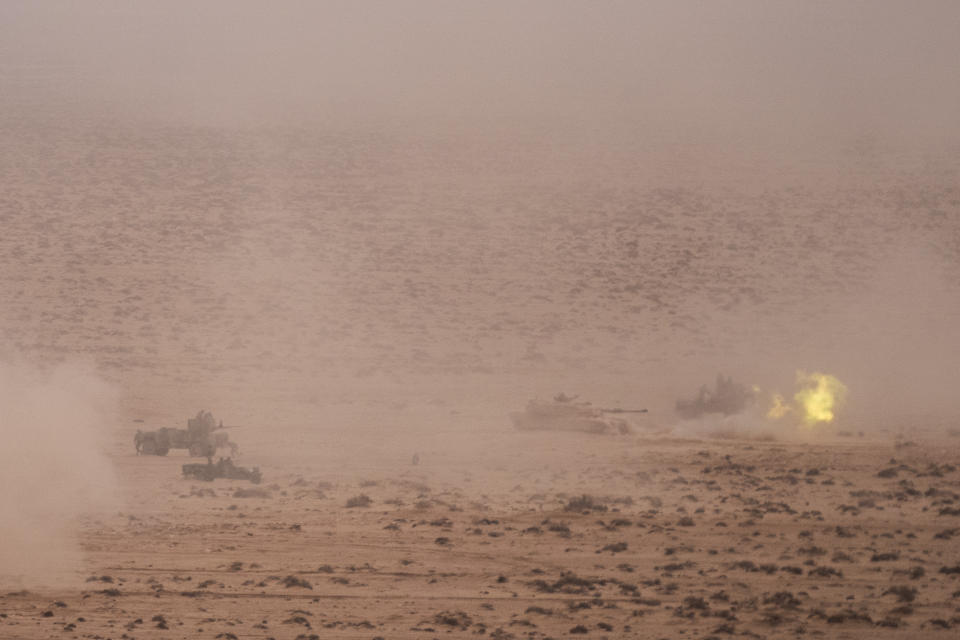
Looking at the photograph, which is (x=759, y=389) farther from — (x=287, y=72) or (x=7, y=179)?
(x=287, y=72)

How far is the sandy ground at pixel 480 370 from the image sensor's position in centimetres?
1405

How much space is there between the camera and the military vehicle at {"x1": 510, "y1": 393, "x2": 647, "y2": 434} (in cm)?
2592

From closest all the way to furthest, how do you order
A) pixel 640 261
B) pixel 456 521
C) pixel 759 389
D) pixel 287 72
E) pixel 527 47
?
pixel 456 521 → pixel 759 389 → pixel 640 261 → pixel 287 72 → pixel 527 47

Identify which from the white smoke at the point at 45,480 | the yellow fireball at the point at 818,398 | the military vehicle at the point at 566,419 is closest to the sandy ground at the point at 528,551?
the white smoke at the point at 45,480

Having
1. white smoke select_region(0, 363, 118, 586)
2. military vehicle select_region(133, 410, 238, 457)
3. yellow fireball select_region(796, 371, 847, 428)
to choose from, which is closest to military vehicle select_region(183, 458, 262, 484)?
white smoke select_region(0, 363, 118, 586)

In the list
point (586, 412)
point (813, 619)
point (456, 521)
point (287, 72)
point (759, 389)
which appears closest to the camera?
point (813, 619)

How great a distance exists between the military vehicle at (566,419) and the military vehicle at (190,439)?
6.19 m

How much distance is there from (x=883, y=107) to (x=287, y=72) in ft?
107

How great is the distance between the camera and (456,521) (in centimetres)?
→ 1767

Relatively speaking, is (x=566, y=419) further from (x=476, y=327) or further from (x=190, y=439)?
(x=476, y=327)

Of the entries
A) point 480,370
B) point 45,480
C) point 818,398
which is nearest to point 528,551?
point 45,480

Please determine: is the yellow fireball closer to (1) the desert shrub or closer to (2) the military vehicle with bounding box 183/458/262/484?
(1) the desert shrub

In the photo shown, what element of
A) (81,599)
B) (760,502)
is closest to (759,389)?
(760,502)

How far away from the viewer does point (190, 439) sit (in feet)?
75.5
